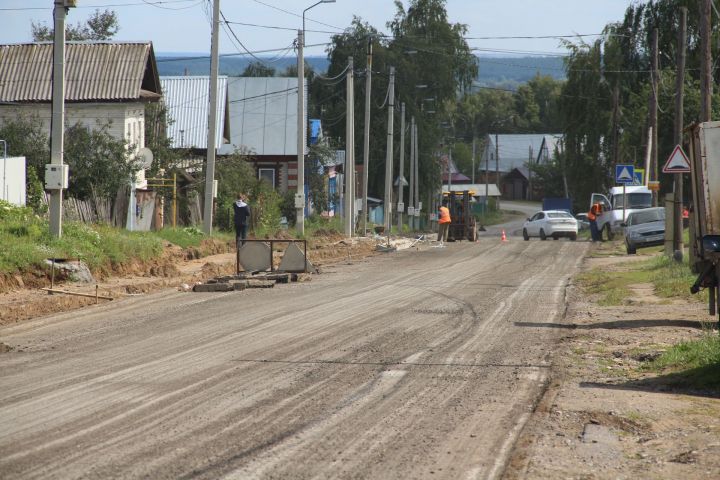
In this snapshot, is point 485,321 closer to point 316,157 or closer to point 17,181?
point 17,181

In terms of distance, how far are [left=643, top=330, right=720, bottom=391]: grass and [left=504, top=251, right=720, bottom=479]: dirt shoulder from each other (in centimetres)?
16

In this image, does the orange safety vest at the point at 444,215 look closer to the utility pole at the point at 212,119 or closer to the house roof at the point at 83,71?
the house roof at the point at 83,71

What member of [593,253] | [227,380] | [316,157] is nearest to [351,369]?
[227,380]

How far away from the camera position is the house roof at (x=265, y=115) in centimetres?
5850

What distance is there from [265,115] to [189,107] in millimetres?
7305

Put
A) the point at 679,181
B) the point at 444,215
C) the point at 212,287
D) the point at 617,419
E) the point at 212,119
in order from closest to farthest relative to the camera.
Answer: the point at 617,419 → the point at 212,287 → the point at 679,181 → the point at 212,119 → the point at 444,215

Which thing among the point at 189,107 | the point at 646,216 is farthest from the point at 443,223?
the point at 189,107

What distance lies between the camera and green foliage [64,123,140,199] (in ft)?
107

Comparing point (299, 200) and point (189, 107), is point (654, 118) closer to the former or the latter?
point (299, 200)

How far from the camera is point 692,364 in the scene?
11453 millimetres

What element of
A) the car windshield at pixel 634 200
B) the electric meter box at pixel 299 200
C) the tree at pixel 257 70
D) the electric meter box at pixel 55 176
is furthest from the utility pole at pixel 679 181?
the tree at pixel 257 70

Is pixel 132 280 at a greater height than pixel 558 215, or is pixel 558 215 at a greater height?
pixel 558 215

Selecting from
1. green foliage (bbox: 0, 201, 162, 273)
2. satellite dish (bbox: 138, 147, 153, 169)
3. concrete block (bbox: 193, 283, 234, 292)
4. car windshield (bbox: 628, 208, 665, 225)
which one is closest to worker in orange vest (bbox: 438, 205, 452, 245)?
car windshield (bbox: 628, 208, 665, 225)

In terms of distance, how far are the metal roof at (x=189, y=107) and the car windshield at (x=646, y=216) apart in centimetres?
2048
